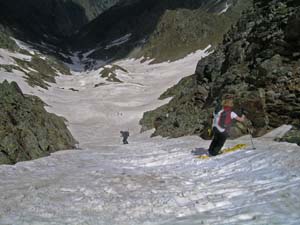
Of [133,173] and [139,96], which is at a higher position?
[139,96]

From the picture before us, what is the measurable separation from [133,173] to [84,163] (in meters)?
3.52

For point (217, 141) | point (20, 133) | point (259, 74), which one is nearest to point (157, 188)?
point (217, 141)

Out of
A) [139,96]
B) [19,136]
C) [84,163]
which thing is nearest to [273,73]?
[84,163]

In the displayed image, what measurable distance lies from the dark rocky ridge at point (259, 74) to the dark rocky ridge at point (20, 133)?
302 inches

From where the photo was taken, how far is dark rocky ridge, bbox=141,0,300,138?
19656 millimetres

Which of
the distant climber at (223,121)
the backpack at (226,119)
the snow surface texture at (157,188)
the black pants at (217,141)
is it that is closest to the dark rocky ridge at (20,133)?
the snow surface texture at (157,188)

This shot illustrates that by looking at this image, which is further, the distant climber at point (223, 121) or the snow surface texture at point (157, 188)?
the distant climber at point (223, 121)

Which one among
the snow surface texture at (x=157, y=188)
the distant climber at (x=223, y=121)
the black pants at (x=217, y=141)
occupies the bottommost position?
the snow surface texture at (x=157, y=188)

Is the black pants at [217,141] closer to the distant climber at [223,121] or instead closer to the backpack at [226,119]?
the distant climber at [223,121]

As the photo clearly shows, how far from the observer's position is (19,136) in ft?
57.8

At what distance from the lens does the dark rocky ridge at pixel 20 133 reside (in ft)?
52.5

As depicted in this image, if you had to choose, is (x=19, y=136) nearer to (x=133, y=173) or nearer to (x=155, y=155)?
(x=155, y=155)

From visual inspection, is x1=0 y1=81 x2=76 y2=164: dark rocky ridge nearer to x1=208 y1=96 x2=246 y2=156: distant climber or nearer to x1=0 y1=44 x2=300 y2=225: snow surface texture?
x1=0 y1=44 x2=300 y2=225: snow surface texture

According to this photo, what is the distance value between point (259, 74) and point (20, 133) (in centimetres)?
1146
